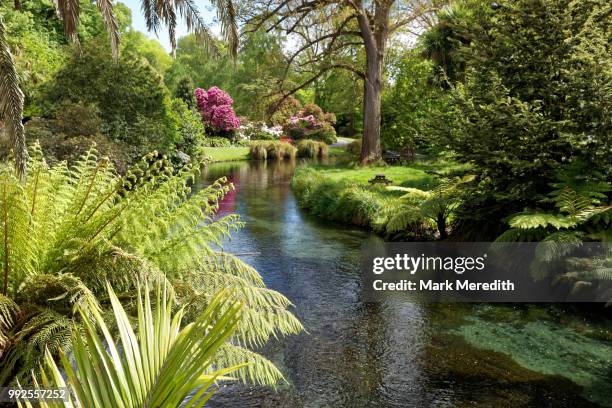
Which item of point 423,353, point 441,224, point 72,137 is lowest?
point 423,353

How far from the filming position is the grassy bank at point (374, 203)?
400 inches

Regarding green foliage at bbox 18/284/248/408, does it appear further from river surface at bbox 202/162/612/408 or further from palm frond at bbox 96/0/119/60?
palm frond at bbox 96/0/119/60

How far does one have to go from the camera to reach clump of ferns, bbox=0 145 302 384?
3.21 m

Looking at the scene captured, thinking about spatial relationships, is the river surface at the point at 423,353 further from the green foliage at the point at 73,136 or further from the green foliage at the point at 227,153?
the green foliage at the point at 227,153

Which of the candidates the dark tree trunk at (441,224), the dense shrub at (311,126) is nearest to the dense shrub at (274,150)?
the dense shrub at (311,126)

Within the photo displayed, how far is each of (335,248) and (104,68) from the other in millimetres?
11897

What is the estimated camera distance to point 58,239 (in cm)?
368

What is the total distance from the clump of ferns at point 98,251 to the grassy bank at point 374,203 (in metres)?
5.83

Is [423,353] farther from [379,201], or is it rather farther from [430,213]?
[379,201]

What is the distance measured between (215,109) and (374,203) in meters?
30.7

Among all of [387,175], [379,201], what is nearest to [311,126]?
[387,175]

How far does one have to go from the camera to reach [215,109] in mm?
40375

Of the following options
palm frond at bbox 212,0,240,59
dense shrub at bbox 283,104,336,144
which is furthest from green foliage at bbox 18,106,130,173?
dense shrub at bbox 283,104,336,144

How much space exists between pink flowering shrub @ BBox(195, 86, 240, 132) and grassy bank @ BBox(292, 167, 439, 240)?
24433 mm
